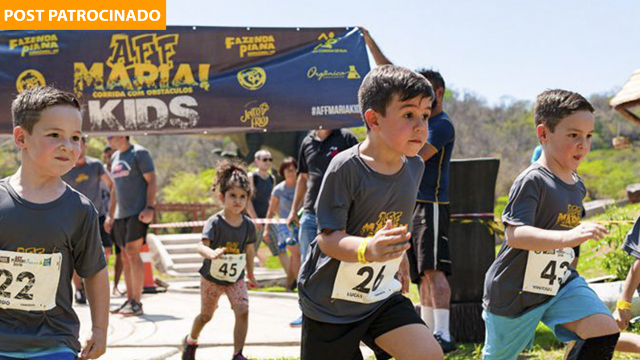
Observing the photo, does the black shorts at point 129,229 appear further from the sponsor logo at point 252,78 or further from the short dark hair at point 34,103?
the short dark hair at point 34,103

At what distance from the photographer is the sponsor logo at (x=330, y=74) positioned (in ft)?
25.7

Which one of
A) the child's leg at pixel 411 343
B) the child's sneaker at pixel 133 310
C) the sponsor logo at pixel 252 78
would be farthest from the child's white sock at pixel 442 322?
the child's sneaker at pixel 133 310

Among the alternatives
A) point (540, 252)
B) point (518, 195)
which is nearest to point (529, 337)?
point (540, 252)

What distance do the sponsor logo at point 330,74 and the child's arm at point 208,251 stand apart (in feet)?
7.22

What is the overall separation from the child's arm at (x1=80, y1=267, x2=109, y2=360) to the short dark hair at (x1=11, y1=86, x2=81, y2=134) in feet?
2.29

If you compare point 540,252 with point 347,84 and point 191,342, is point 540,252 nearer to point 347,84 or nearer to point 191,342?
point 191,342

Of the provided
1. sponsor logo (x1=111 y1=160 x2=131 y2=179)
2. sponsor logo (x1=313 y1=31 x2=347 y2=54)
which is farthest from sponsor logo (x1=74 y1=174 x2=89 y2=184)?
sponsor logo (x1=313 y1=31 x2=347 y2=54)

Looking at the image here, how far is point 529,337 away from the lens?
169 inches

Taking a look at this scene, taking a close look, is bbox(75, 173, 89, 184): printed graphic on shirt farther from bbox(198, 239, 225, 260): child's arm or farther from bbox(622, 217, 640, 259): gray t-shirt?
bbox(622, 217, 640, 259): gray t-shirt

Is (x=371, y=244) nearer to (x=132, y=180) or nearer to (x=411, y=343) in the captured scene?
(x=411, y=343)

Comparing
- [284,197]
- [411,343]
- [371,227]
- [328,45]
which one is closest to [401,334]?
[411,343]

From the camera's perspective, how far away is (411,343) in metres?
3.68

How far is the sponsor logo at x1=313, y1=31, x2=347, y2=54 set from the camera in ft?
25.9

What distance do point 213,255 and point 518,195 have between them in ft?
9.08
